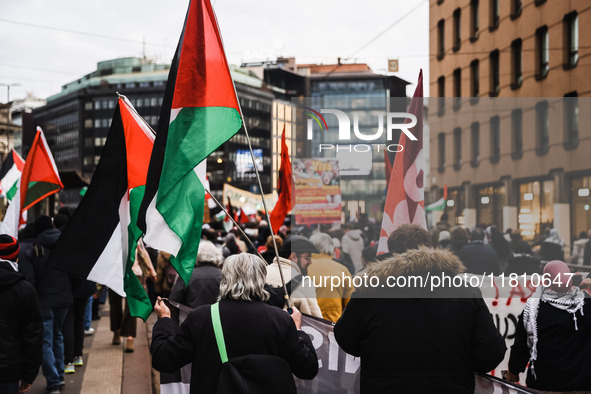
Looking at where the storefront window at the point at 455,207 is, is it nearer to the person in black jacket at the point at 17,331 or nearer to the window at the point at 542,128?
the window at the point at 542,128

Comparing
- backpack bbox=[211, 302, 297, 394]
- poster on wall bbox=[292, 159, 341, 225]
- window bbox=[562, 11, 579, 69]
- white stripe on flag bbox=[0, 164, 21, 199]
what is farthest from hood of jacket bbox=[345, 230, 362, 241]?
window bbox=[562, 11, 579, 69]

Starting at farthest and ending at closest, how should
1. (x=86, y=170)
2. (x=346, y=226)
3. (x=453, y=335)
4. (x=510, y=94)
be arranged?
(x=86, y=170) → (x=510, y=94) → (x=346, y=226) → (x=453, y=335)

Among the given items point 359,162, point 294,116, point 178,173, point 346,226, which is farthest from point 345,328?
point 346,226

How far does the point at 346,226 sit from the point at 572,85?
1766cm

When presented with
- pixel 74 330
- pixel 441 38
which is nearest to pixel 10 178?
pixel 74 330

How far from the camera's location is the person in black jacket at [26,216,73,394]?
792 cm

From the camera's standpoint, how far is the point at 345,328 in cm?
395

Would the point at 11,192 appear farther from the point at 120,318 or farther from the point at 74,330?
the point at 74,330

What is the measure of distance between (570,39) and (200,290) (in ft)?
68.4

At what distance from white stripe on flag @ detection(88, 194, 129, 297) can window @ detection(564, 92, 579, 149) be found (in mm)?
7217

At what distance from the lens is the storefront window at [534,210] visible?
1228 centimetres

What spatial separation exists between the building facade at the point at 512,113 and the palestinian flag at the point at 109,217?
11.4 ft

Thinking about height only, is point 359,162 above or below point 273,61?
below

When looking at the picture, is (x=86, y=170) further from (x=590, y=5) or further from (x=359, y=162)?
(x=359, y=162)
